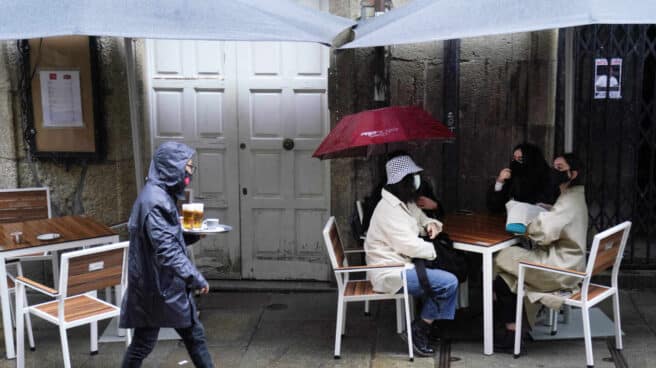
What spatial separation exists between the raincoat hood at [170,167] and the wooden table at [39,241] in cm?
141

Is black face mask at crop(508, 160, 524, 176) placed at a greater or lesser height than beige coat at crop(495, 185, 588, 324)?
greater

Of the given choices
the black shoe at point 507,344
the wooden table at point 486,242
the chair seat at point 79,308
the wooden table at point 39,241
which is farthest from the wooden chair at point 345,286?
the wooden table at point 39,241

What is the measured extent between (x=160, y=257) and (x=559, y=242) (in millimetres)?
2543

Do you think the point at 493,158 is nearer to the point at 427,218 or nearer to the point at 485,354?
the point at 427,218

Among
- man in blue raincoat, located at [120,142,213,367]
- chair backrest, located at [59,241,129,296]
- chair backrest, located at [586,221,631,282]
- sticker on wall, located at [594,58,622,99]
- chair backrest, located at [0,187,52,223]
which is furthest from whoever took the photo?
sticker on wall, located at [594,58,622,99]

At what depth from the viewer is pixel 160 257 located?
3760 mm

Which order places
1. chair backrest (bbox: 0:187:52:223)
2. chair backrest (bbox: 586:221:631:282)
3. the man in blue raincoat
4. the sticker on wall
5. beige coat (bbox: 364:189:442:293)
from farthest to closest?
the sticker on wall, chair backrest (bbox: 0:187:52:223), beige coat (bbox: 364:189:442:293), chair backrest (bbox: 586:221:631:282), the man in blue raincoat

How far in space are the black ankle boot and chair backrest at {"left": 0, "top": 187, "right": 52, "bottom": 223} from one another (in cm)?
318

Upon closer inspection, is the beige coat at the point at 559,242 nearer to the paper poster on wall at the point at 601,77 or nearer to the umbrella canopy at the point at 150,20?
the paper poster on wall at the point at 601,77

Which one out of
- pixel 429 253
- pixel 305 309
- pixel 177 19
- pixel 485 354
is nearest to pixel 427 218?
pixel 429 253

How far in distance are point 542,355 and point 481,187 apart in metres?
1.72

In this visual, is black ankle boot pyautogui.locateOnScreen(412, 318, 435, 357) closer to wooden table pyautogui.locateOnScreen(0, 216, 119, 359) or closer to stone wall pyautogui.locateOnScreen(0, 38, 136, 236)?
wooden table pyautogui.locateOnScreen(0, 216, 119, 359)

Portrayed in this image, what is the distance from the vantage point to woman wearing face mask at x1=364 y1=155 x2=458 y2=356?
4.70m

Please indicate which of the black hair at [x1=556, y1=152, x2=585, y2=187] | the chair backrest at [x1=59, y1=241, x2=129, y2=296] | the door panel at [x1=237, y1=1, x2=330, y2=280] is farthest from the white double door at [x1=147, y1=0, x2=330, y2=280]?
the black hair at [x1=556, y1=152, x2=585, y2=187]
